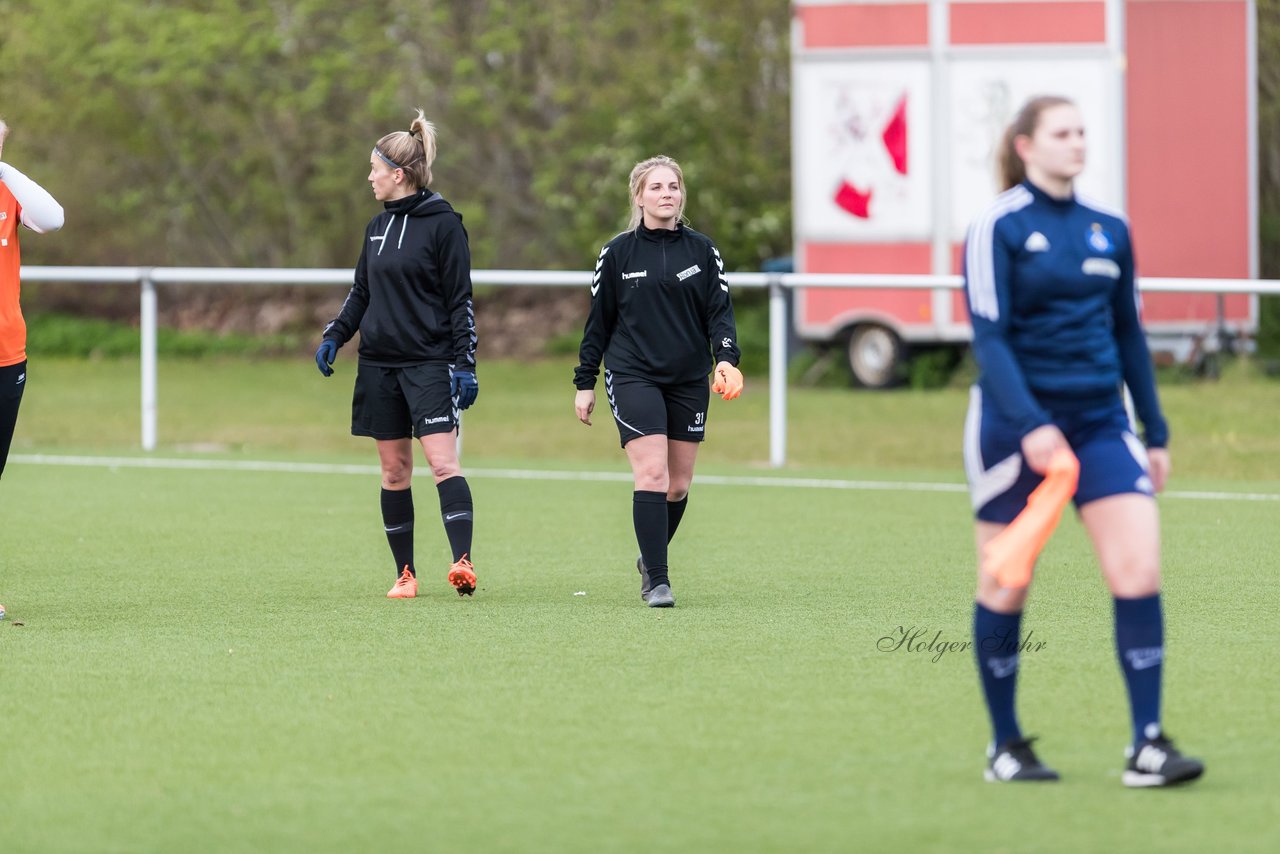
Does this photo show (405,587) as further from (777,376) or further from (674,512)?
(777,376)

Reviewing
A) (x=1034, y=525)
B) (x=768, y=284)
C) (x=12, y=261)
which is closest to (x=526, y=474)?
(x=768, y=284)

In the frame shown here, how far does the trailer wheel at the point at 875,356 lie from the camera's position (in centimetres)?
2120

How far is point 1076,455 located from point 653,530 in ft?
10.8

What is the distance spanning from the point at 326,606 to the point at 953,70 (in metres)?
13.3

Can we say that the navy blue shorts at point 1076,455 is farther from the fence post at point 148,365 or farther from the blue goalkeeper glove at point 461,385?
the fence post at point 148,365

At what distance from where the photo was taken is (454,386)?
8477 millimetres

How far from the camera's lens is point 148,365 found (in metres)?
15.9

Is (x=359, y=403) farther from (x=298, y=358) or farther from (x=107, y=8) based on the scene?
(x=107, y=8)

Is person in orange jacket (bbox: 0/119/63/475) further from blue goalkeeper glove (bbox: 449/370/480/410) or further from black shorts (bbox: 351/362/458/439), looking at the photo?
blue goalkeeper glove (bbox: 449/370/480/410)

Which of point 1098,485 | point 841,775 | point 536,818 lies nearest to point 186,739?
point 536,818

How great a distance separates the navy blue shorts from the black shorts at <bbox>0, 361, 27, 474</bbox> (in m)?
3.99

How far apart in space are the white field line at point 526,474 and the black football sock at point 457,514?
5063 mm

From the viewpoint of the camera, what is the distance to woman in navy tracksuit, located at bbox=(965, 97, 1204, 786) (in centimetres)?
512

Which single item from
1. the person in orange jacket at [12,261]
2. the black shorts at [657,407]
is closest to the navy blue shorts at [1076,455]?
the black shorts at [657,407]
